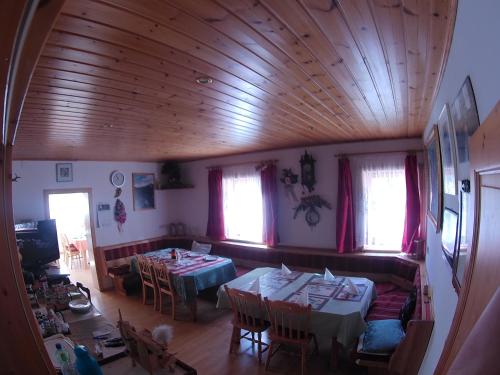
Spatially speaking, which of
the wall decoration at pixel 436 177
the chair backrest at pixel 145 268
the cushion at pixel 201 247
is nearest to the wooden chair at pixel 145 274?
the chair backrest at pixel 145 268

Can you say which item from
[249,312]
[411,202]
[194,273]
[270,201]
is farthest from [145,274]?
[411,202]

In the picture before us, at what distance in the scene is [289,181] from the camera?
5.21 meters

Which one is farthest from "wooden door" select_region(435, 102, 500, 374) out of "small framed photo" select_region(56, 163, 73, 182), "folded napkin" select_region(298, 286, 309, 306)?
"small framed photo" select_region(56, 163, 73, 182)

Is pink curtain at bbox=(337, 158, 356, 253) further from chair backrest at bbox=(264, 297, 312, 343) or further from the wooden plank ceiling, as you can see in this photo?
chair backrest at bbox=(264, 297, 312, 343)

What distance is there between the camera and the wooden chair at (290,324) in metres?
2.74

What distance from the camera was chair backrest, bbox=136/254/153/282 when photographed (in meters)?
4.76

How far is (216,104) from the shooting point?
90.6 inches

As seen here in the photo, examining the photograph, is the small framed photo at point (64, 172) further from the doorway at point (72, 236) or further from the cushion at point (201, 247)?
the cushion at point (201, 247)

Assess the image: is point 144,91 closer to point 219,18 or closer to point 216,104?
point 216,104

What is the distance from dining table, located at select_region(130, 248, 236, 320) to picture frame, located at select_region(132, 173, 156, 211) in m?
1.57

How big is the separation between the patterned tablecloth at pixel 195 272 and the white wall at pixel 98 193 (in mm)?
1375

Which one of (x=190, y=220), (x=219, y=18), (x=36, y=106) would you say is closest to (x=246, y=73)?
(x=219, y=18)

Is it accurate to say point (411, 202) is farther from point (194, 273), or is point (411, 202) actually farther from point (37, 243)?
point (37, 243)

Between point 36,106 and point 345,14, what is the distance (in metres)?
2.08
